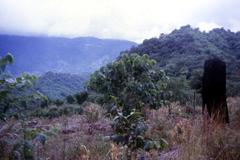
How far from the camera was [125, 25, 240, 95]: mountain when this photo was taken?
4212cm

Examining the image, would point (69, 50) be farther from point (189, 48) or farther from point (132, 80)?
point (132, 80)

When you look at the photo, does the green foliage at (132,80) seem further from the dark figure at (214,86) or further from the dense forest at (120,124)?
the dark figure at (214,86)

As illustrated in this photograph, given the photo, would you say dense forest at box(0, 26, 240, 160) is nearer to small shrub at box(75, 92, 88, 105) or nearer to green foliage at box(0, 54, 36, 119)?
green foliage at box(0, 54, 36, 119)

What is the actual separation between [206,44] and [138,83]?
4373cm

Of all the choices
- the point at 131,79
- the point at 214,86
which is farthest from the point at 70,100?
the point at 214,86

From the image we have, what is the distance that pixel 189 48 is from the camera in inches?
2052

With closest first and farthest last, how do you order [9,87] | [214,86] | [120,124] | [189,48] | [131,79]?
[9,87], [120,124], [214,86], [131,79], [189,48]

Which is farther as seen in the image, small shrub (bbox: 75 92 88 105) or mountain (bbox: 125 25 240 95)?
mountain (bbox: 125 25 240 95)

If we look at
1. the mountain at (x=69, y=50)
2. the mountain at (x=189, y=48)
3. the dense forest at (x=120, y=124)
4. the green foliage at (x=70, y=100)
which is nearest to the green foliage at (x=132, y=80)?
the dense forest at (x=120, y=124)

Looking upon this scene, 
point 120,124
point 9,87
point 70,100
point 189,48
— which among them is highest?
point 189,48

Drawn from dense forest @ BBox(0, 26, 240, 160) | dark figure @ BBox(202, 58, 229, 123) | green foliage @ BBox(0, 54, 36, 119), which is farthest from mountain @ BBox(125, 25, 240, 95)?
green foliage @ BBox(0, 54, 36, 119)

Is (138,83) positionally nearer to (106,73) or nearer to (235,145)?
(106,73)

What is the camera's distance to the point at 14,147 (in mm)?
3998

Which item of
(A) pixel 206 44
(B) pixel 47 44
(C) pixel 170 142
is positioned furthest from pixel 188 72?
(B) pixel 47 44
